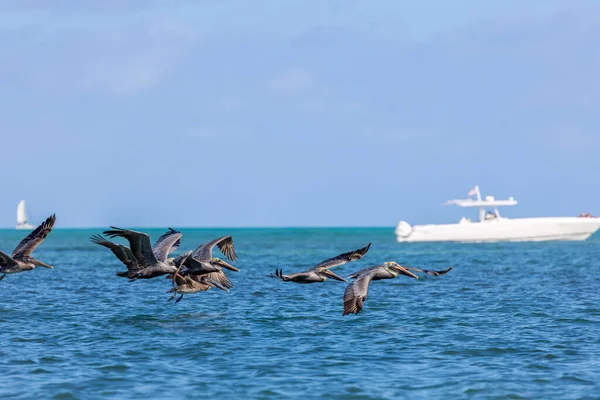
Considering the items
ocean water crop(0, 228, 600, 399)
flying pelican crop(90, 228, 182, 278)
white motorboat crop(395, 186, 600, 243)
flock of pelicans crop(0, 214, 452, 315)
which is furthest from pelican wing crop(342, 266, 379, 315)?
white motorboat crop(395, 186, 600, 243)

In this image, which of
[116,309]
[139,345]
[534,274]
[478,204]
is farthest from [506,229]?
[139,345]

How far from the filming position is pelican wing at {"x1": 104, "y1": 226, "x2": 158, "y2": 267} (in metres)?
21.0

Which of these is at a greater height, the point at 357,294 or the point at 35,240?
the point at 35,240

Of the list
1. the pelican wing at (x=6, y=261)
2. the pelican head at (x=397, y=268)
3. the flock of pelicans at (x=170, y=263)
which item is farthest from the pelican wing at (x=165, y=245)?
the pelican head at (x=397, y=268)

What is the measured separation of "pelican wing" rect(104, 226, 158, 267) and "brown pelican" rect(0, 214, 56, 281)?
7.78 feet

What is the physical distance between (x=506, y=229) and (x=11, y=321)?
3952 inches

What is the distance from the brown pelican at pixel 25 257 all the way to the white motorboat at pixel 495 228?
10115 cm

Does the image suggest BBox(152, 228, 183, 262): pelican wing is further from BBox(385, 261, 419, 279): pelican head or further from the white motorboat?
the white motorboat

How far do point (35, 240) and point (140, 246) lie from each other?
12.5 feet

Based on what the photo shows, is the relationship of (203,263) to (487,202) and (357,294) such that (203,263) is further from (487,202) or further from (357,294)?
(487,202)

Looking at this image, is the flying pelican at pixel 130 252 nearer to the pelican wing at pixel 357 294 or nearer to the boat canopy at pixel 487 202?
the pelican wing at pixel 357 294

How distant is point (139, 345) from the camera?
2283 centimetres

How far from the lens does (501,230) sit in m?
122

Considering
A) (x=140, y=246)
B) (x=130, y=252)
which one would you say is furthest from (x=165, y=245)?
(x=140, y=246)
